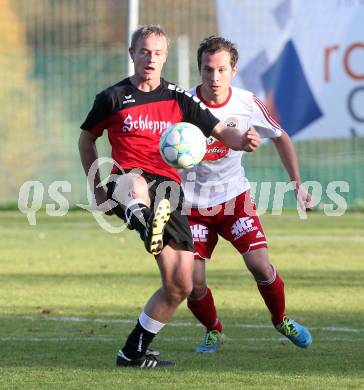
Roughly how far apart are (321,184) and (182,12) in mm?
4327

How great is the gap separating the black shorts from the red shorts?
1076 mm

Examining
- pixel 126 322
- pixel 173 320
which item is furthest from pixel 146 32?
pixel 173 320

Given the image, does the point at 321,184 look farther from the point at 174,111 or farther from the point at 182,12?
the point at 174,111

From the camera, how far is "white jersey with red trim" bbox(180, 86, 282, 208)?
27.0ft

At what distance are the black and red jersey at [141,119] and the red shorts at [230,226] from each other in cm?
100

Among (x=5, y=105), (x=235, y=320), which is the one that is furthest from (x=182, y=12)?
(x=235, y=320)

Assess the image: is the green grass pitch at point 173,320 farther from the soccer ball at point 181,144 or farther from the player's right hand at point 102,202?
the soccer ball at point 181,144

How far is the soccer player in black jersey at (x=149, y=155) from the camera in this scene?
693 centimetres

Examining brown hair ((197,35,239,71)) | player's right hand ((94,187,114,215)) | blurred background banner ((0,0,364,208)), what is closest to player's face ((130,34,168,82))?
player's right hand ((94,187,114,215))

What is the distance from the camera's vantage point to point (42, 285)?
1172 cm

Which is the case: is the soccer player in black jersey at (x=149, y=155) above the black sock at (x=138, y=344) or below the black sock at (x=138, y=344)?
above

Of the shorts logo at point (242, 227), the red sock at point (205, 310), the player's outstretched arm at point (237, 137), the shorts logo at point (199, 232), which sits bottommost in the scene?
the red sock at point (205, 310)

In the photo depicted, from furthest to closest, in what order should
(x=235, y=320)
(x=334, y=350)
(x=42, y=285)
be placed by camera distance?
(x=42, y=285), (x=235, y=320), (x=334, y=350)

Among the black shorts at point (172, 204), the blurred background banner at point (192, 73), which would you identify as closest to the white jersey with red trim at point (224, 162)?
the black shorts at point (172, 204)
